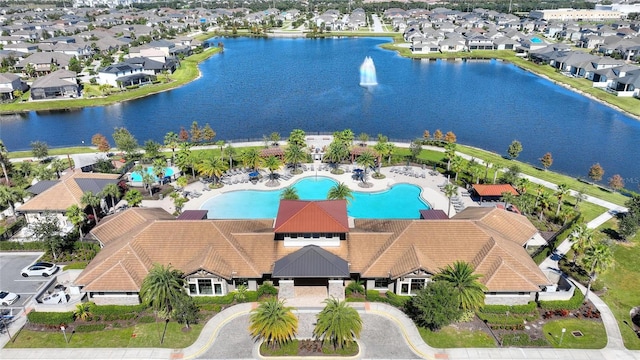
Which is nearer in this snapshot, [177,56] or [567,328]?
[567,328]

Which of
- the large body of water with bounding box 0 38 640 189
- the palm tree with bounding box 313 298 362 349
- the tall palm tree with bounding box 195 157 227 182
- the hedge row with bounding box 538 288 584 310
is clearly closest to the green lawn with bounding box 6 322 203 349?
the palm tree with bounding box 313 298 362 349

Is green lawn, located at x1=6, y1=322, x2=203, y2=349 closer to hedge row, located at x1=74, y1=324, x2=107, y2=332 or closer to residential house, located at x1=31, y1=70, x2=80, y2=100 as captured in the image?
hedge row, located at x1=74, y1=324, x2=107, y2=332

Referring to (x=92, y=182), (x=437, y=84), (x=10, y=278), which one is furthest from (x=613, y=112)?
(x=10, y=278)

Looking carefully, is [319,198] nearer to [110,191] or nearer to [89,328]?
[110,191]

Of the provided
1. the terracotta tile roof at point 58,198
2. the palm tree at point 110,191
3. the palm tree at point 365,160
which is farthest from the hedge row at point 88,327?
the palm tree at point 365,160

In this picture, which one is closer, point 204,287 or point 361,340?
point 361,340

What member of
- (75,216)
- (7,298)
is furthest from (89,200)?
(7,298)

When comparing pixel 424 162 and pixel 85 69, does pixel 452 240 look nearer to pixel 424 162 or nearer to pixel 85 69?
pixel 424 162
